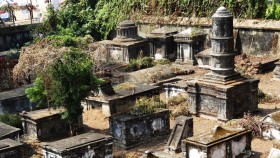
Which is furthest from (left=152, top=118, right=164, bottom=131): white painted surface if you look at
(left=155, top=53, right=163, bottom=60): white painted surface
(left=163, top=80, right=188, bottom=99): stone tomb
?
(left=155, top=53, right=163, bottom=60): white painted surface

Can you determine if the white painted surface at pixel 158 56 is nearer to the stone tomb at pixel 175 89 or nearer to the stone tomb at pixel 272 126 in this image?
the stone tomb at pixel 175 89

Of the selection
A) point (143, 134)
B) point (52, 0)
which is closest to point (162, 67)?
point (143, 134)

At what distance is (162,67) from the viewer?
1969 cm

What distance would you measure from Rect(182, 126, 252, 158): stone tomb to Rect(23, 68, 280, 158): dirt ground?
50 cm

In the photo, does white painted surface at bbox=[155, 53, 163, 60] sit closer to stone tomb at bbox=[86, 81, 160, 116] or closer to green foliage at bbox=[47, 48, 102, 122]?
stone tomb at bbox=[86, 81, 160, 116]

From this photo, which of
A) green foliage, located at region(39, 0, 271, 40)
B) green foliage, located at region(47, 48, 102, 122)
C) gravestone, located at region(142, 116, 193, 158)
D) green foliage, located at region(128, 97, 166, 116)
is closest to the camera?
gravestone, located at region(142, 116, 193, 158)

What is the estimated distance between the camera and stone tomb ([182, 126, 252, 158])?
10018 millimetres

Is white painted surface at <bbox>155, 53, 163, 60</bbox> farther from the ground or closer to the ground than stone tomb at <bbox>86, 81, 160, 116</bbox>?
farther from the ground

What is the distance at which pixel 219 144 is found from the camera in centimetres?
1012

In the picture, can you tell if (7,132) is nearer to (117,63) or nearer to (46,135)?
(46,135)

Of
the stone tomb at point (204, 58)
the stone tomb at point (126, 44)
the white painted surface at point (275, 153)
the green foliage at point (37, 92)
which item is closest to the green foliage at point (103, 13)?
the stone tomb at point (126, 44)

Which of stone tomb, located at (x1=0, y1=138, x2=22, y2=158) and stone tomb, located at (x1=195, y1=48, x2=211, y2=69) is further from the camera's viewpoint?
stone tomb, located at (x1=195, y1=48, x2=211, y2=69)

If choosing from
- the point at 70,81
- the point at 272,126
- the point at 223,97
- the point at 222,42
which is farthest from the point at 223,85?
the point at 70,81

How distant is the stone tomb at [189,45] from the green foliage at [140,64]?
4.53 feet
